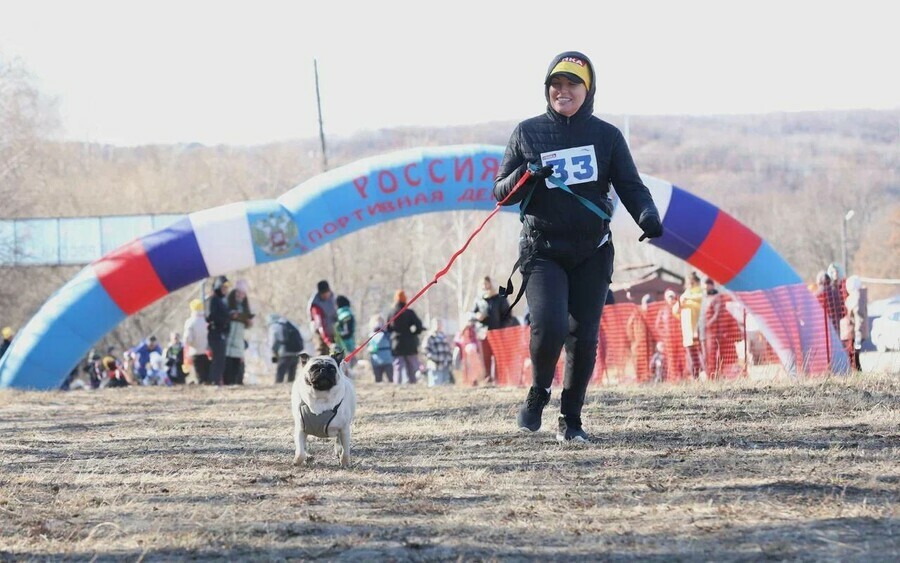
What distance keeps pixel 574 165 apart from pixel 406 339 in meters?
13.1

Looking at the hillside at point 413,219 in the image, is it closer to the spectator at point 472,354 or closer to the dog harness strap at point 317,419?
the spectator at point 472,354

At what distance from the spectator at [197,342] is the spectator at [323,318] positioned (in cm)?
258

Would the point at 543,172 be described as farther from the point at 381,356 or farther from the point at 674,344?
the point at 381,356

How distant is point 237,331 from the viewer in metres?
19.0

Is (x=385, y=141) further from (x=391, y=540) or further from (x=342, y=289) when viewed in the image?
(x=391, y=540)

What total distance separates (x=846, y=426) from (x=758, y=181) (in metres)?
138

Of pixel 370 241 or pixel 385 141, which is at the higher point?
pixel 385 141

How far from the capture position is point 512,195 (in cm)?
689

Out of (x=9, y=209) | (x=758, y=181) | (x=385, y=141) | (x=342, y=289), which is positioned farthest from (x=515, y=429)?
(x=385, y=141)

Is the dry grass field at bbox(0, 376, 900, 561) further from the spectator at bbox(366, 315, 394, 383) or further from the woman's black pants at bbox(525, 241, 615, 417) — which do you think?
the spectator at bbox(366, 315, 394, 383)

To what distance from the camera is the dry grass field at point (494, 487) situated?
4.30m

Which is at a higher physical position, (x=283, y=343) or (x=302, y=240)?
(x=302, y=240)

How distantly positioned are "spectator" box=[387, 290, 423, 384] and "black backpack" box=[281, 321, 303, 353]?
1452 millimetres

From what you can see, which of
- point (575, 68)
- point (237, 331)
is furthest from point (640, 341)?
point (575, 68)
